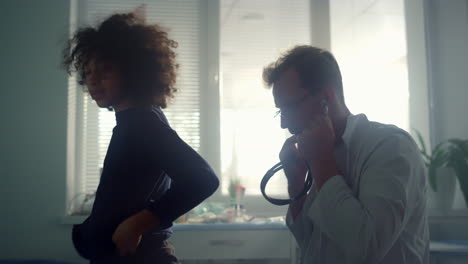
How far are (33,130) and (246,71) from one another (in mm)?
1494

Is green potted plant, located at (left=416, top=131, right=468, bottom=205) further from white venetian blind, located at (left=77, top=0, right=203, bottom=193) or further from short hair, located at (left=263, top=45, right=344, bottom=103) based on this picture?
white venetian blind, located at (left=77, top=0, right=203, bottom=193)

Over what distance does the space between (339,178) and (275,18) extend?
229cm

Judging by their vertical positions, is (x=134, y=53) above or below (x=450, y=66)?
below

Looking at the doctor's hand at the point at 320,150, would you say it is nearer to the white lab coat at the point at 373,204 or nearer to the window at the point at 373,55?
the white lab coat at the point at 373,204

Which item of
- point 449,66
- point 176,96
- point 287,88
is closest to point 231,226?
point 176,96

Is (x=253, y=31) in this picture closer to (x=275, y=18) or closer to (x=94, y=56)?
(x=275, y=18)

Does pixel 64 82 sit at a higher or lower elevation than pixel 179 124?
higher

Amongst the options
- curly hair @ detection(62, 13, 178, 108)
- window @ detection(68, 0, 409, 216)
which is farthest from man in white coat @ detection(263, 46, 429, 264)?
window @ detection(68, 0, 409, 216)

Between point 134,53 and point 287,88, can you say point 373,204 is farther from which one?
point 134,53

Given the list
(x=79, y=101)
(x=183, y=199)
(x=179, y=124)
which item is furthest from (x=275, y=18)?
(x=183, y=199)

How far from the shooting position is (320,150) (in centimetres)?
83

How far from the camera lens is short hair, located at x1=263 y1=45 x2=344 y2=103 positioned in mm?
1064

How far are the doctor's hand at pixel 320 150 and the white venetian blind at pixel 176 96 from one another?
76.4 inches

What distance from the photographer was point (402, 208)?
765mm
